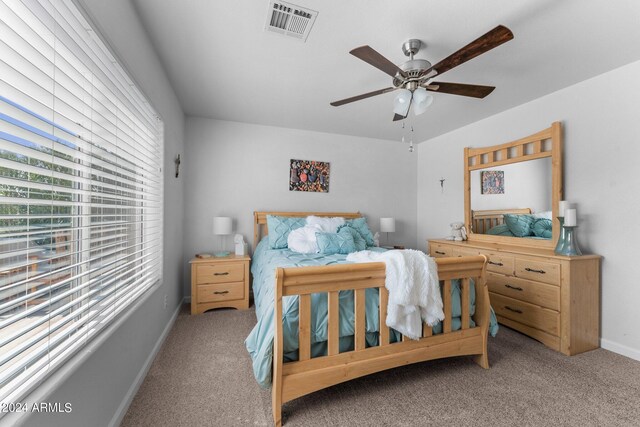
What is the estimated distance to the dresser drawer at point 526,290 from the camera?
2.28 m

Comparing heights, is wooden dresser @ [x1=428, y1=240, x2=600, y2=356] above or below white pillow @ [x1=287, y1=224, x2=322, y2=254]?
below

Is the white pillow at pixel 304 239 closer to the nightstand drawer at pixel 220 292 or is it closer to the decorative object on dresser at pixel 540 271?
the nightstand drawer at pixel 220 292

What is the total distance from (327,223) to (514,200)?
2.12 meters

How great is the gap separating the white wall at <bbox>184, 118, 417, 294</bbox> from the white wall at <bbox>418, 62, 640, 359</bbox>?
1968 millimetres

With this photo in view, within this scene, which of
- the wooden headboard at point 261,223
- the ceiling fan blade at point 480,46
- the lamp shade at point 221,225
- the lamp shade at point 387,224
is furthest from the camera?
the lamp shade at point 387,224

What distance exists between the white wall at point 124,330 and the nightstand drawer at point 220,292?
305 millimetres

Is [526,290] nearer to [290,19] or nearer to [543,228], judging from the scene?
→ [543,228]

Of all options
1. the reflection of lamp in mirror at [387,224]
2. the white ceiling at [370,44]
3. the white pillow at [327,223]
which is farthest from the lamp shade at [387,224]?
the white ceiling at [370,44]

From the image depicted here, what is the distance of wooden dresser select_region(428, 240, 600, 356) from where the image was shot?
7.20ft

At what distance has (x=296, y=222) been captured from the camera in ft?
11.1

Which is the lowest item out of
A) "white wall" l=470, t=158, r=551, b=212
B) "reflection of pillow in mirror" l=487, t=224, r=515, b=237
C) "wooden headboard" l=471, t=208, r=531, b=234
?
"reflection of pillow in mirror" l=487, t=224, r=515, b=237

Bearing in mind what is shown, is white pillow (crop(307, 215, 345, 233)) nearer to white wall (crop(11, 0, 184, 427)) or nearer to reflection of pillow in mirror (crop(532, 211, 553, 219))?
white wall (crop(11, 0, 184, 427))

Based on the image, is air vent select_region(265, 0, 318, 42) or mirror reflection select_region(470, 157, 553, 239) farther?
mirror reflection select_region(470, 157, 553, 239)

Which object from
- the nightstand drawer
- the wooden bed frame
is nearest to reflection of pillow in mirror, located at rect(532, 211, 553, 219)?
the wooden bed frame
